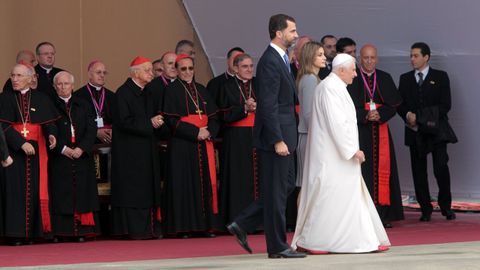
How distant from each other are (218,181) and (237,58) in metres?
1.32

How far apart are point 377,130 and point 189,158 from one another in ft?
7.06

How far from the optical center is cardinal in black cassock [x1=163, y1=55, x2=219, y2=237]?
12555 millimetres

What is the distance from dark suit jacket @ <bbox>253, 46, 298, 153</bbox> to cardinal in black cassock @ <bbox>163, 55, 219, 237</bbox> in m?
3.03

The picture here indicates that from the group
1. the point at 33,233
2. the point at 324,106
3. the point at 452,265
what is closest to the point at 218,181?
the point at 33,233

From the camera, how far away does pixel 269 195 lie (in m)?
9.49

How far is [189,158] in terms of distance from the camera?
12664 mm

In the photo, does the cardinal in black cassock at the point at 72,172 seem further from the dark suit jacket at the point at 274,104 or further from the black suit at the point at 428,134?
the black suit at the point at 428,134

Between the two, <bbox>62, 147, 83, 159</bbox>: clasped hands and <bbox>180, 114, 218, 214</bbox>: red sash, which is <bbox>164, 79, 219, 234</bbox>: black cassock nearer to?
<bbox>180, 114, 218, 214</bbox>: red sash

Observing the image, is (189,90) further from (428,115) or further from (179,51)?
(428,115)

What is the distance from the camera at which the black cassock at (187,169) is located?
41.2 ft

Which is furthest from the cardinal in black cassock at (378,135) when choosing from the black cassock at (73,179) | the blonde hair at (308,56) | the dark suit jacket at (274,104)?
the dark suit jacket at (274,104)

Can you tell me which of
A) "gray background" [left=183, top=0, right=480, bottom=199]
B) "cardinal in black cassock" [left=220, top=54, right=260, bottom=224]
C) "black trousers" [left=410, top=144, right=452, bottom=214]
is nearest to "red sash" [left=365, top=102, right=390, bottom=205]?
"black trousers" [left=410, top=144, right=452, bottom=214]

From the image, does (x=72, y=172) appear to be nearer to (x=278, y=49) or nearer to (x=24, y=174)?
(x=24, y=174)

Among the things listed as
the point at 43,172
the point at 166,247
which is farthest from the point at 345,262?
the point at 43,172
